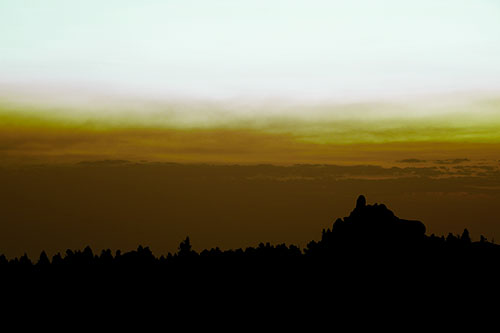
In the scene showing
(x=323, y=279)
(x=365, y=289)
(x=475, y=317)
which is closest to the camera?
(x=475, y=317)

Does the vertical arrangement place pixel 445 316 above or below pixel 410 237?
below

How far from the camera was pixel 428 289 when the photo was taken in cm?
17350

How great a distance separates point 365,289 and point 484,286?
87.0ft

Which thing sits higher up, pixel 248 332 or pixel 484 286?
pixel 484 286

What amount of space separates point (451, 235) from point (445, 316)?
78.4ft

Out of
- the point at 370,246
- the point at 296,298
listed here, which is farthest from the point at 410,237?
the point at 296,298

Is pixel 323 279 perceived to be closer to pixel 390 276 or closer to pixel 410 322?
pixel 390 276

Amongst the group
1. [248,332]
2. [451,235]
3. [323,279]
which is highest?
[451,235]

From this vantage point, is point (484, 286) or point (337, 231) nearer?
point (484, 286)

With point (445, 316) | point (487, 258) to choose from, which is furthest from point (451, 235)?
point (445, 316)

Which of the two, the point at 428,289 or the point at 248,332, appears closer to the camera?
the point at 428,289

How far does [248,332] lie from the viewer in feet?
624

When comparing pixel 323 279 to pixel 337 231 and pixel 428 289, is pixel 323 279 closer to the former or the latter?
pixel 337 231

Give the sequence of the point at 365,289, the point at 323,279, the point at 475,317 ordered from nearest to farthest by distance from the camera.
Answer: the point at 475,317
the point at 365,289
the point at 323,279
